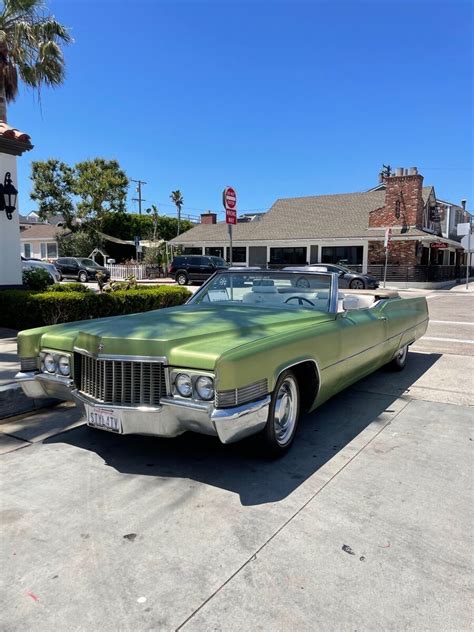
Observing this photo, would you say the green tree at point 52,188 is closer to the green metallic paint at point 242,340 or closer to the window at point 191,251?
the window at point 191,251

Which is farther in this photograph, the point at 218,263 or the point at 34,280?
the point at 218,263

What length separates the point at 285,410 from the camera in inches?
151

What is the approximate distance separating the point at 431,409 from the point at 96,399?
3547 mm

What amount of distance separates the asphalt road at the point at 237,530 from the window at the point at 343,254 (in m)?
27.4

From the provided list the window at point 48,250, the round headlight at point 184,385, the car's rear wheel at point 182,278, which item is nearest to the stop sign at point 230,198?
the round headlight at point 184,385

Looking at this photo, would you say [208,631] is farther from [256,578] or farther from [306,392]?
[306,392]

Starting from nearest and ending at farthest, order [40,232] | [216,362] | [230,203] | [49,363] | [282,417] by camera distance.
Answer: [216,362] → [282,417] → [49,363] → [230,203] → [40,232]

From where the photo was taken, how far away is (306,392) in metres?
4.08

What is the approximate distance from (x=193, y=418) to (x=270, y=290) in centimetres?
236

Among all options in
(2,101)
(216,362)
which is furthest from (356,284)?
(216,362)

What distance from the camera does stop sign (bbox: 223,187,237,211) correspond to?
8.20 meters

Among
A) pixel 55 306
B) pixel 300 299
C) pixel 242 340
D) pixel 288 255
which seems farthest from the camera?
pixel 288 255

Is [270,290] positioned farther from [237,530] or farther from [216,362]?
[237,530]

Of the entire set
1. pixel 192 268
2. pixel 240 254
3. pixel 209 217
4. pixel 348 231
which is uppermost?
pixel 209 217
